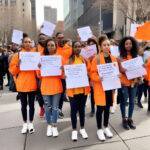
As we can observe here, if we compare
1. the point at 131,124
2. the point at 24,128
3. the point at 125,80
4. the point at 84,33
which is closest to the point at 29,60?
the point at 24,128

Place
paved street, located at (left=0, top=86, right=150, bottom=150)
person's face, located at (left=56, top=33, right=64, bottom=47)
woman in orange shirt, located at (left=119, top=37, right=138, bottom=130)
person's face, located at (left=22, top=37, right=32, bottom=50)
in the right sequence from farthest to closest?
person's face, located at (left=56, top=33, right=64, bottom=47) → woman in orange shirt, located at (left=119, top=37, right=138, bottom=130) → person's face, located at (left=22, top=37, right=32, bottom=50) → paved street, located at (left=0, top=86, right=150, bottom=150)

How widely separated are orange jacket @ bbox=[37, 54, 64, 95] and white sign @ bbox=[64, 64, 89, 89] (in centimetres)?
31

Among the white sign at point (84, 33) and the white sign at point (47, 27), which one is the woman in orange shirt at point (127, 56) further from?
the white sign at point (47, 27)

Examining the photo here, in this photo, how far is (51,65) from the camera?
6070 mm

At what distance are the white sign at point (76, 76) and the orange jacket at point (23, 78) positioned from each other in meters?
0.78

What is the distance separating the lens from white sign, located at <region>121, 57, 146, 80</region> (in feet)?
20.9

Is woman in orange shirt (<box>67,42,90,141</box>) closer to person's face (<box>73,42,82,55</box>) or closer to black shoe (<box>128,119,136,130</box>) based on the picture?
person's face (<box>73,42,82,55</box>)

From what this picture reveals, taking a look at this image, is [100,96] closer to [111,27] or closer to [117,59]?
[117,59]

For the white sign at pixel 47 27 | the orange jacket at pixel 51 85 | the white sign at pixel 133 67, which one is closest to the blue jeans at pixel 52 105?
the orange jacket at pixel 51 85

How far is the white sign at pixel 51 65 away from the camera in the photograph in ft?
19.9

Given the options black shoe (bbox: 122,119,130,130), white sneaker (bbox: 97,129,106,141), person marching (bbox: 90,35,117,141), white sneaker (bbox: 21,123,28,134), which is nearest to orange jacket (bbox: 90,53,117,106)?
person marching (bbox: 90,35,117,141)

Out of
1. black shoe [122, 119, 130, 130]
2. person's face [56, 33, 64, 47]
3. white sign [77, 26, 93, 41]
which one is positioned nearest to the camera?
black shoe [122, 119, 130, 130]

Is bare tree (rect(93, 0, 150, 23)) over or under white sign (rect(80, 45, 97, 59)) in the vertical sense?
over

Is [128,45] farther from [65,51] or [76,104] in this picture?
[76,104]
